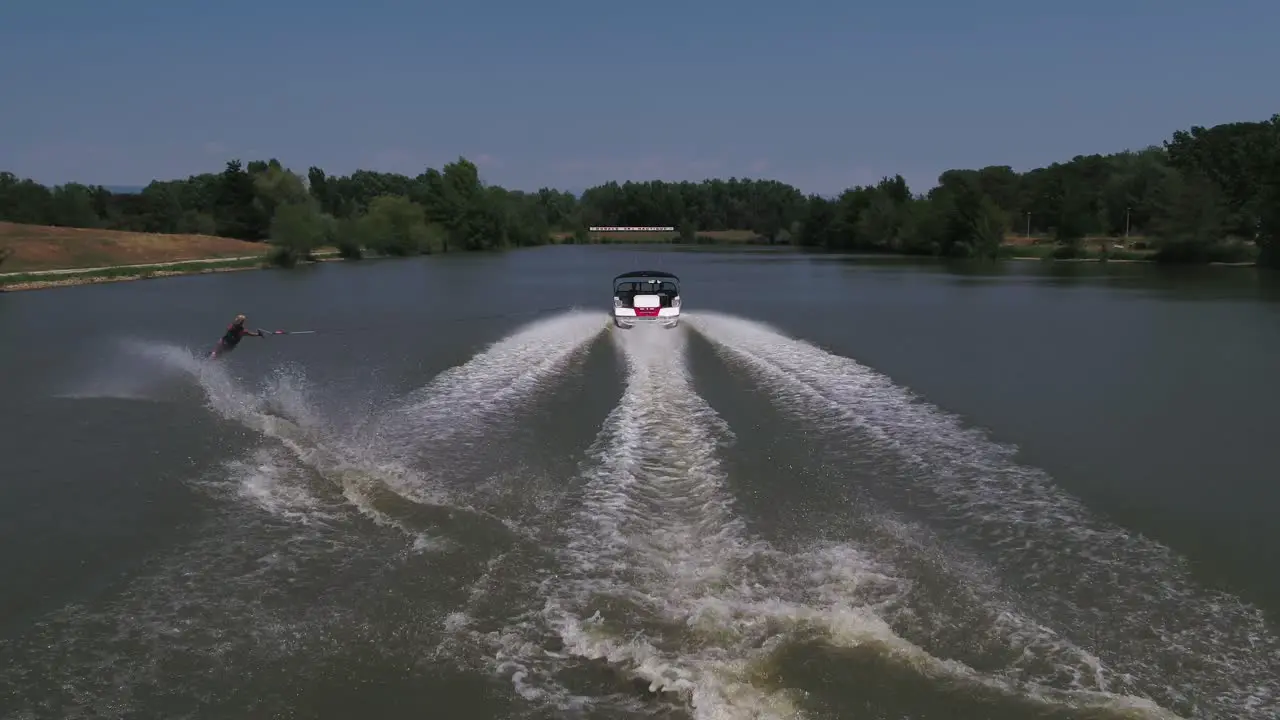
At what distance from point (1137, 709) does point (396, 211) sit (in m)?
95.4

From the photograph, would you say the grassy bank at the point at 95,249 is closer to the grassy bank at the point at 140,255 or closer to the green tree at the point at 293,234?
the grassy bank at the point at 140,255

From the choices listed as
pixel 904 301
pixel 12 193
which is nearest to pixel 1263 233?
pixel 904 301

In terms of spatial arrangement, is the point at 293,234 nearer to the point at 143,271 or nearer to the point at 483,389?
the point at 143,271

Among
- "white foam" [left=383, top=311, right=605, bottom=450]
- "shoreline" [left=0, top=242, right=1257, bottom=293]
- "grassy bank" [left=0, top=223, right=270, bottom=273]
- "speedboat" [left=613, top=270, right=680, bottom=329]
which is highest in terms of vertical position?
"grassy bank" [left=0, top=223, right=270, bottom=273]

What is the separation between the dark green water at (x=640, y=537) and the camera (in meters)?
6.55

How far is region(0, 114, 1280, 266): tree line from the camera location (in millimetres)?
73062

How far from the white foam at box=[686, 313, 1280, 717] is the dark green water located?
38mm

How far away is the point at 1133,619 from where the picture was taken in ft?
24.3

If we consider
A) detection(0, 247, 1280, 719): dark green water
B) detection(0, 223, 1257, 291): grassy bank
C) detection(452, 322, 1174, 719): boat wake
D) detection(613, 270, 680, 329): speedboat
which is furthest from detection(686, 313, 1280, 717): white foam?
detection(0, 223, 1257, 291): grassy bank

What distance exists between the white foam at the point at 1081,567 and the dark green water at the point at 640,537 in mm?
38

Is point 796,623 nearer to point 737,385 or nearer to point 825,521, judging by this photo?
point 825,521

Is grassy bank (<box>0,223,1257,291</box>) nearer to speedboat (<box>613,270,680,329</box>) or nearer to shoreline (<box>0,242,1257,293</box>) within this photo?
shoreline (<box>0,242,1257,293</box>)

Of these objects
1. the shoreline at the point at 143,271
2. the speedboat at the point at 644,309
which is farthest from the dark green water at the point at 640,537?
the shoreline at the point at 143,271

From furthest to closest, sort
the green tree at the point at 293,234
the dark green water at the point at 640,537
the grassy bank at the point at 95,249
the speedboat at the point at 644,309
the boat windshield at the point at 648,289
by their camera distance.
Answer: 1. the green tree at the point at 293,234
2. the grassy bank at the point at 95,249
3. the boat windshield at the point at 648,289
4. the speedboat at the point at 644,309
5. the dark green water at the point at 640,537
